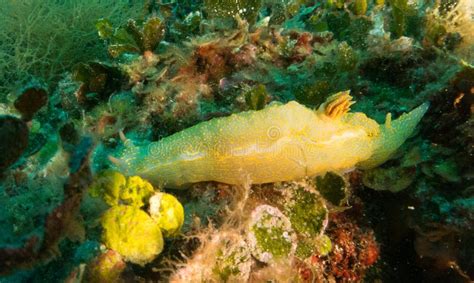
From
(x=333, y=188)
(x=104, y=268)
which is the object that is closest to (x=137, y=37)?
(x=104, y=268)

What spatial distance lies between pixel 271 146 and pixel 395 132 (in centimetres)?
106

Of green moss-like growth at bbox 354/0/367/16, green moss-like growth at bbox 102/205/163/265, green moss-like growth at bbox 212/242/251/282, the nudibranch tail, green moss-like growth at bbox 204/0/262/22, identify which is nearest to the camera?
green moss-like growth at bbox 102/205/163/265

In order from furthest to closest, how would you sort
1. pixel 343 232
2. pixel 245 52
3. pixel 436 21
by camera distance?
pixel 245 52 → pixel 436 21 → pixel 343 232

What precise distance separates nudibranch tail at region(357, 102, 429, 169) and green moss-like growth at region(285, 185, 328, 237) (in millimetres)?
610

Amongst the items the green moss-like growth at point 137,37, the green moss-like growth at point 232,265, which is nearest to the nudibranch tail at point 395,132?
the green moss-like growth at point 232,265

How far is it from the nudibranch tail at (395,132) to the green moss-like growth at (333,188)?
0.40 metres

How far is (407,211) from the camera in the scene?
2756 mm

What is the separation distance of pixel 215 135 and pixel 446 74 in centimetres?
211

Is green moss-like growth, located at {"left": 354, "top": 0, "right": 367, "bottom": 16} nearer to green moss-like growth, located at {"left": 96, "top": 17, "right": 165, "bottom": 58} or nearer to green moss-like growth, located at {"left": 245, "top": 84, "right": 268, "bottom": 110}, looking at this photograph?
green moss-like growth, located at {"left": 245, "top": 84, "right": 268, "bottom": 110}

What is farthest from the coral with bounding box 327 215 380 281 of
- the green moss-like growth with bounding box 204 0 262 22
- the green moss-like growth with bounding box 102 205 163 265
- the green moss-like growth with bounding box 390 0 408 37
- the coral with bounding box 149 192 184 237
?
the green moss-like growth with bounding box 204 0 262 22

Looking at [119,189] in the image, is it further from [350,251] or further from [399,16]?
[399,16]

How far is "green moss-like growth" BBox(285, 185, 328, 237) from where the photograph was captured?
2.57 meters

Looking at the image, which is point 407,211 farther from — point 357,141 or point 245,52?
point 245,52

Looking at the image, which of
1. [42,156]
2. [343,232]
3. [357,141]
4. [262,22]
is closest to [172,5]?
[262,22]
